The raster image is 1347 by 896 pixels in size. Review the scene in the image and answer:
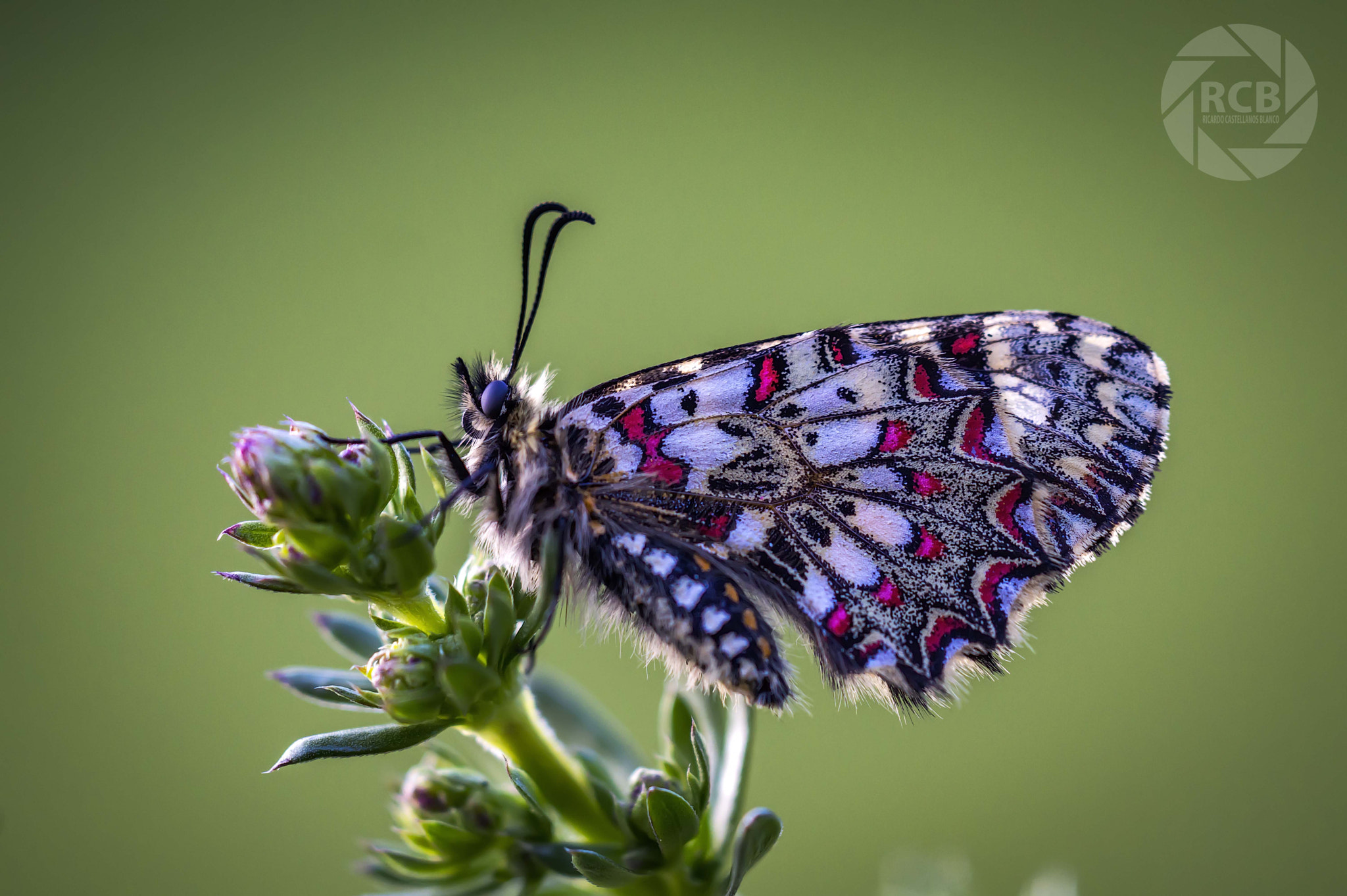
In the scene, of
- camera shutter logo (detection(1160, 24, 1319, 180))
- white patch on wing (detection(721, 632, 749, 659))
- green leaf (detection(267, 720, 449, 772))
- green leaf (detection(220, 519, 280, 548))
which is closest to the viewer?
green leaf (detection(267, 720, 449, 772))

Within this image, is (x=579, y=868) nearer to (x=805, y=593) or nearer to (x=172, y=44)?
(x=805, y=593)

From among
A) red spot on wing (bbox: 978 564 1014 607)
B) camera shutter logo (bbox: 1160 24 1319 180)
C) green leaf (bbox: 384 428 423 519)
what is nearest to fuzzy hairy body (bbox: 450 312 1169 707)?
red spot on wing (bbox: 978 564 1014 607)

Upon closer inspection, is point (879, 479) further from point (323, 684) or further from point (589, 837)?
point (323, 684)

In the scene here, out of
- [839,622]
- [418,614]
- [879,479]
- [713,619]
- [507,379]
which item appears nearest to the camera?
[418,614]

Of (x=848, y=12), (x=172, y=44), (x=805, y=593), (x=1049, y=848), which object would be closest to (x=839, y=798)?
(x=1049, y=848)

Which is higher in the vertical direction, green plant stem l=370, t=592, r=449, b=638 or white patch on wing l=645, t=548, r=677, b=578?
green plant stem l=370, t=592, r=449, b=638

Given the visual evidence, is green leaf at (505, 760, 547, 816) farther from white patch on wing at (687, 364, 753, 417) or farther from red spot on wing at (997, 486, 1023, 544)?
red spot on wing at (997, 486, 1023, 544)

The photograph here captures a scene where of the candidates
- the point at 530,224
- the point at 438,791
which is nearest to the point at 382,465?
the point at 438,791
